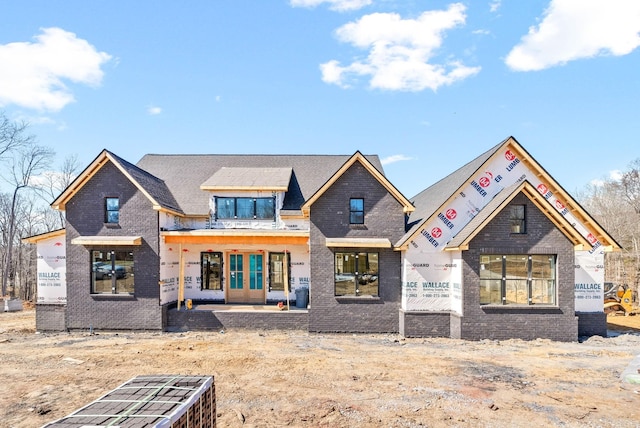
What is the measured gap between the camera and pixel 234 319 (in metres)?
14.9

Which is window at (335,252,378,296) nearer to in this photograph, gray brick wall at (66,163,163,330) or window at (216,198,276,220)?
window at (216,198,276,220)

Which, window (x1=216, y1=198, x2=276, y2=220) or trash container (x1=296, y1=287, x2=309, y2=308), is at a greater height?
window (x1=216, y1=198, x2=276, y2=220)

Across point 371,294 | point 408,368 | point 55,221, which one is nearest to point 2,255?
point 55,221

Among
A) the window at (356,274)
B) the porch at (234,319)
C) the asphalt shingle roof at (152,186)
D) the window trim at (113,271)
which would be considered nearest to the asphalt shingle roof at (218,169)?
the asphalt shingle roof at (152,186)

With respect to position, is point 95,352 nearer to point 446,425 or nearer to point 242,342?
point 242,342

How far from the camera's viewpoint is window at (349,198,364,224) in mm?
14977

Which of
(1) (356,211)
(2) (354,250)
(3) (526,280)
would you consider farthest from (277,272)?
(3) (526,280)

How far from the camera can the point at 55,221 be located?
127ft

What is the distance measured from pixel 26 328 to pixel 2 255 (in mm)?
25180

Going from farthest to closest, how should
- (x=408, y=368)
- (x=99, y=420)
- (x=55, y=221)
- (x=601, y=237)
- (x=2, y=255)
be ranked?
(x=55, y=221) → (x=2, y=255) → (x=601, y=237) → (x=408, y=368) → (x=99, y=420)

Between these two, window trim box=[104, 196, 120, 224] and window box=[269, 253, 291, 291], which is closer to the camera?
window trim box=[104, 196, 120, 224]

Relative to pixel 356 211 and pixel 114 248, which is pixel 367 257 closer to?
pixel 356 211

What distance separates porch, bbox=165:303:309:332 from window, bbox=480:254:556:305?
7022mm

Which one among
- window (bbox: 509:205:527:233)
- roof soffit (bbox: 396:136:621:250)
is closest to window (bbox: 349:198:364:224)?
roof soffit (bbox: 396:136:621:250)
